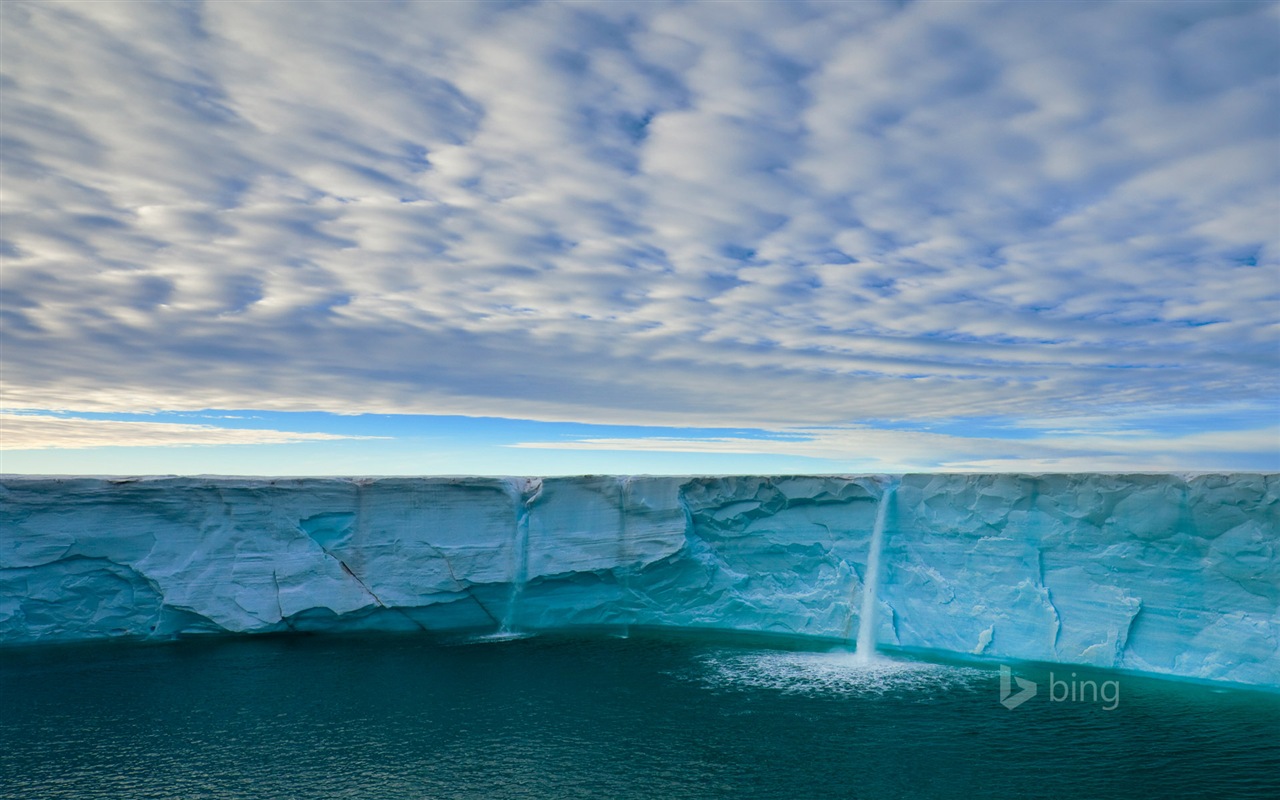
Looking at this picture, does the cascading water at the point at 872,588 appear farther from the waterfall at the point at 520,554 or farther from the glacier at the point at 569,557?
the waterfall at the point at 520,554

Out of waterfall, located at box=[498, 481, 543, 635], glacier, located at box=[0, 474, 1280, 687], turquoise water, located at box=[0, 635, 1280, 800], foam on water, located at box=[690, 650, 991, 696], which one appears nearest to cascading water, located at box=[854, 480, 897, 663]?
glacier, located at box=[0, 474, 1280, 687]

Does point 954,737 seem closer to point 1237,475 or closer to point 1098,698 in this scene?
point 1098,698

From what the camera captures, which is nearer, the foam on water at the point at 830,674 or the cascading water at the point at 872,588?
the foam on water at the point at 830,674

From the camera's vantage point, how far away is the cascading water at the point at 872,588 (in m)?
15.9

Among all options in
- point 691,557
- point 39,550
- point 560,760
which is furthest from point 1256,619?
point 39,550

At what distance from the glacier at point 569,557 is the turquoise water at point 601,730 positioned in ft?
4.95

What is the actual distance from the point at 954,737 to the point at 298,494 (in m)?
13.1

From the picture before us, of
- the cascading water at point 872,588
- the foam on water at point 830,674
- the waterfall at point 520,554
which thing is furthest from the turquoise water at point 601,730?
the waterfall at point 520,554

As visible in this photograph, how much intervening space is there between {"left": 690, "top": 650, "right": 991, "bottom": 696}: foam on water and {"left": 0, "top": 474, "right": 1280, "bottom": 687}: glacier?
114cm

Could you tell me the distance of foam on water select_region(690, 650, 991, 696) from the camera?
42.6ft

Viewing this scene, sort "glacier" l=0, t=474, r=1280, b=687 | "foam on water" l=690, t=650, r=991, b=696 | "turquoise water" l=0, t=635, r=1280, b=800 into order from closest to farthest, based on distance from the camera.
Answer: "turquoise water" l=0, t=635, r=1280, b=800, "foam on water" l=690, t=650, r=991, b=696, "glacier" l=0, t=474, r=1280, b=687

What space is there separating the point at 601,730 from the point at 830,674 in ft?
15.4

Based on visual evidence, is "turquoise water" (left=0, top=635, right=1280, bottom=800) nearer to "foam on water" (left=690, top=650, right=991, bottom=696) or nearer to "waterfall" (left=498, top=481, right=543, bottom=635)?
"foam on water" (left=690, top=650, right=991, bottom=696)

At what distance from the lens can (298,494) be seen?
1753cm
